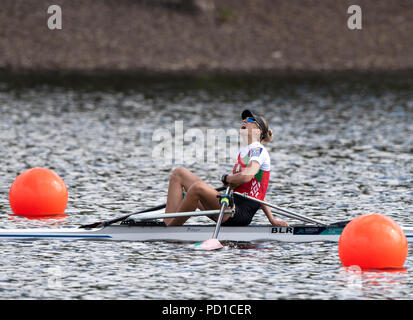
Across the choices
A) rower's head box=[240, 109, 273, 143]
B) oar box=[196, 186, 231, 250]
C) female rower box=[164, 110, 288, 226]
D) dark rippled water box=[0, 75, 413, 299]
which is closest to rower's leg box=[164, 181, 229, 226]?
female rower box=[164, 110, 288, 226]

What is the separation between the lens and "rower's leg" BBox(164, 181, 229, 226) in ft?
46.1

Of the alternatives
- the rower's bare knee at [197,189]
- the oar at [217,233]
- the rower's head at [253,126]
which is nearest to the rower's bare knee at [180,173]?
the rower's bare knee at [197,189]

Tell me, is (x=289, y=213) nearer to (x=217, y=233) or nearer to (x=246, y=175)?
(x=246, y=175)

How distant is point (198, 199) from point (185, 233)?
20.5 inches

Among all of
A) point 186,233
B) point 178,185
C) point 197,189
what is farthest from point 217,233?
point 178,185

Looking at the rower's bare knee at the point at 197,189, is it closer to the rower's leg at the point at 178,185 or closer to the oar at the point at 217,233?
the rower's leg at the point at 178,185

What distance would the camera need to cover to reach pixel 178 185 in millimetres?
14391

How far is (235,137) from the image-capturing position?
26969mm

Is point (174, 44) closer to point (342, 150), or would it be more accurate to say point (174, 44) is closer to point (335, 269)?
point (342, 150)

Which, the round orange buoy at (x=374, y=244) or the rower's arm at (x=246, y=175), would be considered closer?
the round orange buoy at (x=374, y=244)

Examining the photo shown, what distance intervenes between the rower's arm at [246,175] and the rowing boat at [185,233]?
68 cm

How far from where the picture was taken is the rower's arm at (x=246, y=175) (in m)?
13.9

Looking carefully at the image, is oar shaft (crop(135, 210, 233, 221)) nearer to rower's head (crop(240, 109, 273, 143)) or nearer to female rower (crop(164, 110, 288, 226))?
female rower (crop(164, 110, 288, 226))
